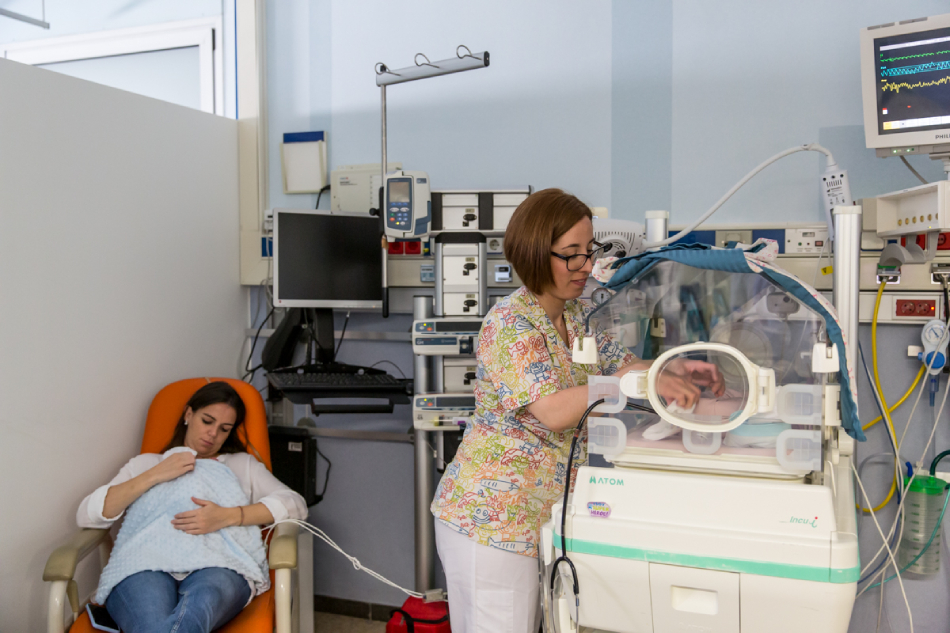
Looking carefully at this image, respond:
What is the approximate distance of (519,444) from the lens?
57.2 inches

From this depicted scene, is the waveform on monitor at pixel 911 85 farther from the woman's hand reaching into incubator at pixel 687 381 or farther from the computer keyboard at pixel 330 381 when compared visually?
the computer keyboard at pixel 330 381

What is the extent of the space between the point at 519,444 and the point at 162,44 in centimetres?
272

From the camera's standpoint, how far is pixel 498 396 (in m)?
1.44

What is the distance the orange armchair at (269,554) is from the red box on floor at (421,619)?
1.12 feet

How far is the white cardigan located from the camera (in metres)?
2.03

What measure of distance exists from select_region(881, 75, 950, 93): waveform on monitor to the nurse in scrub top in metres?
1.15

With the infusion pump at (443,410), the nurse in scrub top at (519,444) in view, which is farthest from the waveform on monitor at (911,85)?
the infusion pump at (443,410)

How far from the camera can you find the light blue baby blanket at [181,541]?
1924 mm

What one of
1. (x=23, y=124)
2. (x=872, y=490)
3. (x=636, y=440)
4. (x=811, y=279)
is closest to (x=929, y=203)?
(x=811, y=279)

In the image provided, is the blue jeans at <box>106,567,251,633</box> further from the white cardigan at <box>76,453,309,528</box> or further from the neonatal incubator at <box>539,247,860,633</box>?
the neonatal incubator at <box>539,247,860,633</box>

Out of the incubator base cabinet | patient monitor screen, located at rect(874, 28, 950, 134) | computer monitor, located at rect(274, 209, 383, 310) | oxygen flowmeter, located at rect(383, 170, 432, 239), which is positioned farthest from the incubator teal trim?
computer monitor, located at rect(274, 209, 383, 310)

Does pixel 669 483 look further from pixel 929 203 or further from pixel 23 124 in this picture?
pixel 23 124

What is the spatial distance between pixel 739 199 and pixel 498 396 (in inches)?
56.3

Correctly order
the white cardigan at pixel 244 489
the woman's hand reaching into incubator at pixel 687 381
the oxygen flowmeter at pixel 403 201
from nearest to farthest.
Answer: the woman's hand reaching into incubator at pixel 687 381
the white cardigan at pixel 244 489
the oxygen flowmeter at pixel 403 201
